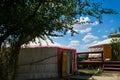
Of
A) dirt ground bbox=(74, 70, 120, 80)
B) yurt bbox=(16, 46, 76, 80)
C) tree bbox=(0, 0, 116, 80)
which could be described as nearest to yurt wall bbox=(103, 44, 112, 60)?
dirt ground bbox=(74, 70, 120, 80)

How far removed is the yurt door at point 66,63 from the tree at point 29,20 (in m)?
5.14

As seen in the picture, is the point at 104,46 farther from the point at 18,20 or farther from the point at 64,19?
the point at 18,20

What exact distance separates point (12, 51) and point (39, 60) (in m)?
4.88

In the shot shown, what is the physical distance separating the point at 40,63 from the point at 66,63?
1648mm

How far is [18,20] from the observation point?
17.4 feet

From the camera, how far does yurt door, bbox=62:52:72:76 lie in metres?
13.0

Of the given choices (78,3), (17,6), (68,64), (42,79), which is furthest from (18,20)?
(68,64)

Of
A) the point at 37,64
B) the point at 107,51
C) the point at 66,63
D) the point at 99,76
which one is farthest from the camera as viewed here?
the point at 107,51

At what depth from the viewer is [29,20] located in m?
5.80

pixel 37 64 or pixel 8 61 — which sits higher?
pixel 8 61

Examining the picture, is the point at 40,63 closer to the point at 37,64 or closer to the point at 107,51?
the point at 37,64

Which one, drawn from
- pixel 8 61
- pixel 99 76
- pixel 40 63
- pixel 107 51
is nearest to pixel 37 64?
pixel 40 63

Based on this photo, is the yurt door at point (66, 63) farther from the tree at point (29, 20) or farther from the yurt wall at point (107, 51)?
the yurt wall at point (107, 51)

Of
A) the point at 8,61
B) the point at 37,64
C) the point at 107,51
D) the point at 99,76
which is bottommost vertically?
the point at 99,76
